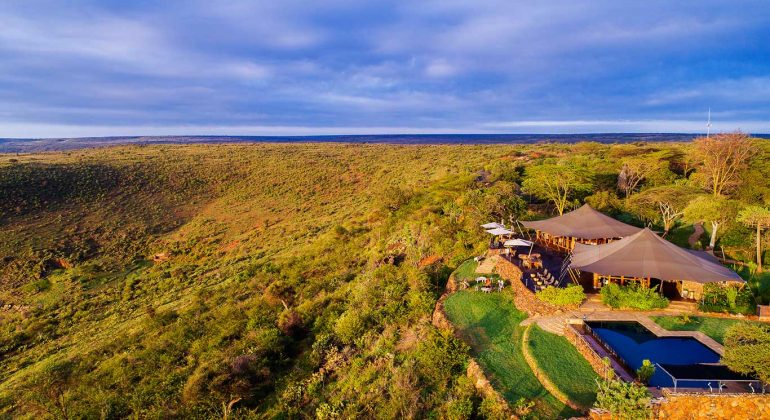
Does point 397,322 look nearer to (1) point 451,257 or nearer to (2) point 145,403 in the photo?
(1) point 451,257

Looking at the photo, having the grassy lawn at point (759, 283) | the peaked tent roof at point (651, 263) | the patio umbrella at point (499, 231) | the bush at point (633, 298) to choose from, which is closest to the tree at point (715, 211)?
the grassy lawn at point (759, 283)

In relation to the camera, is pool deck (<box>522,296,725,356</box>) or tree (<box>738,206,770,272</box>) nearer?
pool deck (<box>522,296,725,356</box>)

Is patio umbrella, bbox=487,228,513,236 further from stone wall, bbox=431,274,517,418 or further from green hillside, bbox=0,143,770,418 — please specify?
stone wall, bbox=431,274,517,418

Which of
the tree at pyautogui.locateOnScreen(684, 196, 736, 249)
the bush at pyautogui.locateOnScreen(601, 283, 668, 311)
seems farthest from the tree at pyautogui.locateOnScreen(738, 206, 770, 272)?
the bush at pyautogui.locateOnScreen(601, 283, 668, 311)

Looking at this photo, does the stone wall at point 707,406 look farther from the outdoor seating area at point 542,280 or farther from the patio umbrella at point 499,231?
the patio umbrella at point 499,231

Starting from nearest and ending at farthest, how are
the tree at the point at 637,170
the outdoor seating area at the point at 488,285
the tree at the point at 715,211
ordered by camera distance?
the outdoor seating area at the point at 488,285, the tree at the point at 715,211, the tree at the point at 637,170
